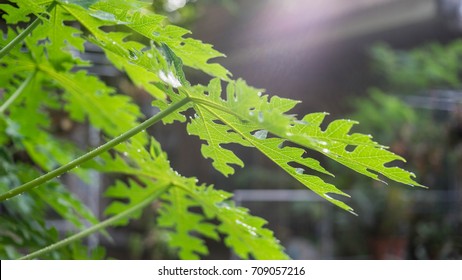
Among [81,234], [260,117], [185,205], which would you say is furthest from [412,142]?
[260,117]

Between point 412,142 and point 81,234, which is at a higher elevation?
point 81,234

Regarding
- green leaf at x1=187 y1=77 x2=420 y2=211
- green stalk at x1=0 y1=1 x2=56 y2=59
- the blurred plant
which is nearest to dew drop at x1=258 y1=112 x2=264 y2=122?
green leaf at x1=187 y1=77 x2=420 y2=211

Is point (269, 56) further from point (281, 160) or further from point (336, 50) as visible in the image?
point (281, 160)

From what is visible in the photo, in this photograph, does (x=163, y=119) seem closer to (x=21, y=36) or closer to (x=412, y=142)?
(x=21, y=36)

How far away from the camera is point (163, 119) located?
47cm

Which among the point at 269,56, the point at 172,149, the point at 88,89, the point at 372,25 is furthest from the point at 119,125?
the point at 172,149

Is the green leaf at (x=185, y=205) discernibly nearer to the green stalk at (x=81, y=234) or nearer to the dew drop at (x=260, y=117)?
the green stalk at (x=81, y=234)

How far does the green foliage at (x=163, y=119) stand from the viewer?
1.38ft

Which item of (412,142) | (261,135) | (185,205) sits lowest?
(412,142)

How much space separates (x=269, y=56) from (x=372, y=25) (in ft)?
2.57

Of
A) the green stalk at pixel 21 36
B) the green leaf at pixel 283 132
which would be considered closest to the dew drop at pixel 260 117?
the green leaf at pixel 283 132

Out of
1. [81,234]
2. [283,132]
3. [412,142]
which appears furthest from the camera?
[412,142]

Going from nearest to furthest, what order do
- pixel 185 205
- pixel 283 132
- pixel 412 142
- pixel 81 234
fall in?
pixel 283 132 < pixel 81 234 < pixel 185 205 < pixel 412 142

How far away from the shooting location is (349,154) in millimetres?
427
